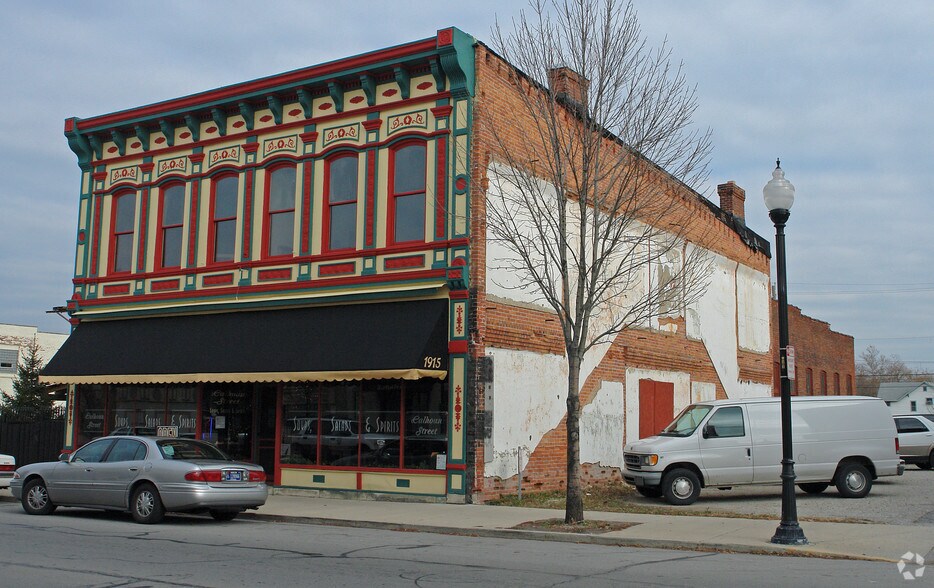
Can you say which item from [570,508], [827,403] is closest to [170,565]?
[570,508]

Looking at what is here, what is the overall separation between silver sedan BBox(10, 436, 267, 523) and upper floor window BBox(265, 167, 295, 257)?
20.6 ft

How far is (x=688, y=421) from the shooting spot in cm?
1803

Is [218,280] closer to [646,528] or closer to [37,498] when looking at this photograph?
[37,498]

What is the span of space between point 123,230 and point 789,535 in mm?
17872

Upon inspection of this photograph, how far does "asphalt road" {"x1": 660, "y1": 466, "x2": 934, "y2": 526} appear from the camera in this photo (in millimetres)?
14969

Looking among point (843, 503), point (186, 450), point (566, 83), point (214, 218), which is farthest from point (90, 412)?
point (843, 503)

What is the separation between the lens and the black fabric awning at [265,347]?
688 inches

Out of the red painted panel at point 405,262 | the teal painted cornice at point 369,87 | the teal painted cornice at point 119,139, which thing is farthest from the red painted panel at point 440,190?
the teal painted cornice at point 119,139

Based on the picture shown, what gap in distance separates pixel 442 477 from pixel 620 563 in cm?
734

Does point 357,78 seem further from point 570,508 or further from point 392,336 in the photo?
point 570,508

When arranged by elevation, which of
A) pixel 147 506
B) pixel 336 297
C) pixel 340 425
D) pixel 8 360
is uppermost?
pixel 8 360

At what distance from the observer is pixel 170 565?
1005 cm

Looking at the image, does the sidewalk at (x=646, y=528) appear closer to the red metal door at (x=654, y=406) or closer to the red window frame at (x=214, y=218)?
the red window frame at (x=214, y=218)

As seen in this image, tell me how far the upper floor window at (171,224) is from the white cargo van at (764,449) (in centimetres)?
1188
